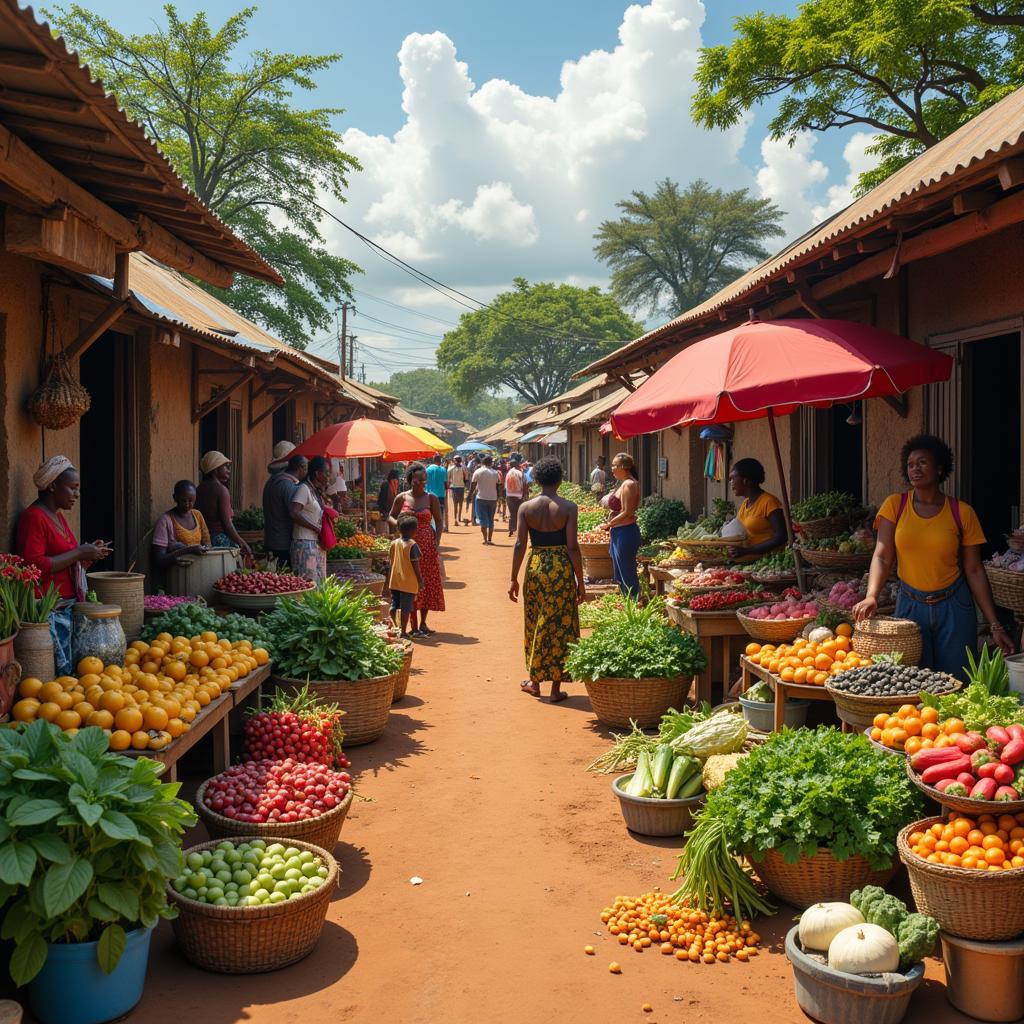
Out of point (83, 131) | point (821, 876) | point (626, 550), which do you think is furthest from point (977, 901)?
point (626, 550)

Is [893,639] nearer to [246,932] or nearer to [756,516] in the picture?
→ [756,516]

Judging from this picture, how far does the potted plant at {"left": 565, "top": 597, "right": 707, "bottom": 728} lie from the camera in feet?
24.1

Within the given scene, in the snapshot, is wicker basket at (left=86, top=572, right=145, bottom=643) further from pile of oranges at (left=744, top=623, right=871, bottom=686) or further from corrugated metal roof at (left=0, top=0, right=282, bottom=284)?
pile of oranges at (left=744, top=623, right=871, bottom=686)

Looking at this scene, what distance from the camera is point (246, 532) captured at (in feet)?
42.9

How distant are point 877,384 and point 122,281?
473cm

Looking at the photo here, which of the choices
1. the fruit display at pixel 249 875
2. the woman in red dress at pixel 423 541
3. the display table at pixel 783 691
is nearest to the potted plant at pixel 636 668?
the display table at pixel 783 691

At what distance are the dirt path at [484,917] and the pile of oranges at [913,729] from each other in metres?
1.00

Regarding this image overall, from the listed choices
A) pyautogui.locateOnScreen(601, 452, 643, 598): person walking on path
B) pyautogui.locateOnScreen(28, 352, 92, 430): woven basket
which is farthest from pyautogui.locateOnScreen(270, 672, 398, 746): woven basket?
pyautogui.locateOnScreen(601, 452, 643, 598): person walking on path

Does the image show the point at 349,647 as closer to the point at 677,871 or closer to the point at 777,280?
the point at 677,871

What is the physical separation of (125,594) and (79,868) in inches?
112

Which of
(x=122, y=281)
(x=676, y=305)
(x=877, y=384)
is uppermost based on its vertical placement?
(x=676, y=305)

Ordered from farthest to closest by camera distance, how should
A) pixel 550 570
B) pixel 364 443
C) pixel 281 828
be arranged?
1. pixel 364 443
2. pixel 550 570
3. pixel 281 828

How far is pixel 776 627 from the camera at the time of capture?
6.74 m

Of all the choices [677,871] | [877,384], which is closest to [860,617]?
[877,384]
